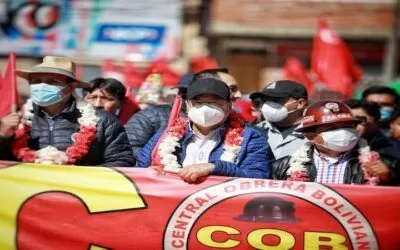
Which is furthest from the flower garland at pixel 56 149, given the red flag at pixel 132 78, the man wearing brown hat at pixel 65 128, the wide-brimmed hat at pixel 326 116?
the red flag at pixel 132 78

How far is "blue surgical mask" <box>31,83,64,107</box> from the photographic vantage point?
489cm

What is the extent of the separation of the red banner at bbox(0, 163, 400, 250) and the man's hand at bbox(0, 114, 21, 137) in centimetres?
21

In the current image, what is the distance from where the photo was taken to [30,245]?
454 centimetres

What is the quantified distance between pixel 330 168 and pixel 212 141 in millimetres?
747

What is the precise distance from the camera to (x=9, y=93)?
5.06m

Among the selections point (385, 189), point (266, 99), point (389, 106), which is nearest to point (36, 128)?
point (266, 99)

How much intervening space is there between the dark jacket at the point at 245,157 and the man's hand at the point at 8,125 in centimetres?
83

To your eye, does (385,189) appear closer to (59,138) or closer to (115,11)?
(59,138)

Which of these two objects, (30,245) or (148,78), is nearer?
(30,245)

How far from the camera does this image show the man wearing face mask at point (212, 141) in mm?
4680

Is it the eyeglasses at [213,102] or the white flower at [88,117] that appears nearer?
the eyeglasses at [213,102]

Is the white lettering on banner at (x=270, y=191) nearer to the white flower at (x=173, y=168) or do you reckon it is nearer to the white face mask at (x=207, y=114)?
the white flower at (x=173, y=168)

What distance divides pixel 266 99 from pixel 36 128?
175 cm

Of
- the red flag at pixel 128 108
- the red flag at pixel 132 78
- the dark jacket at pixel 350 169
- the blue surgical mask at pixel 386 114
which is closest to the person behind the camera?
the dark jacket at pixel 350 169
